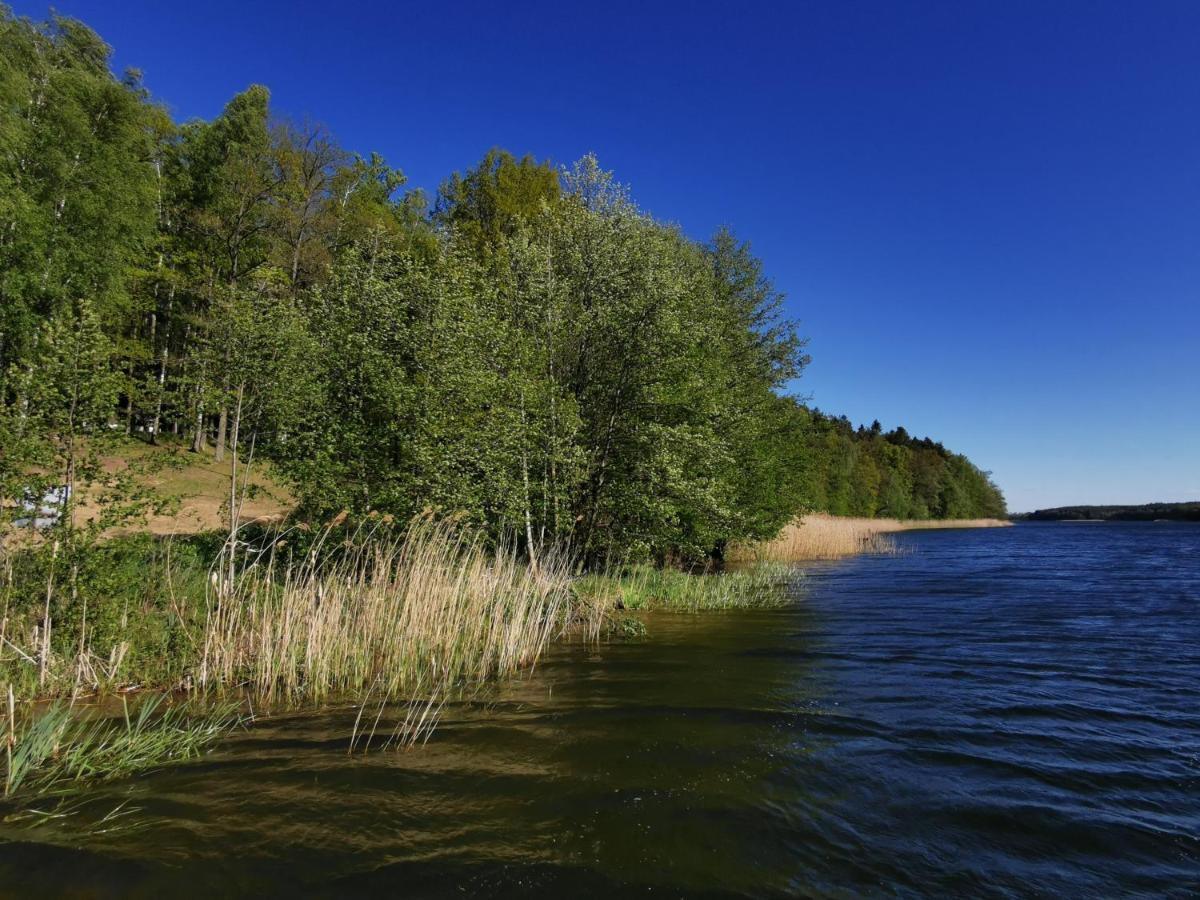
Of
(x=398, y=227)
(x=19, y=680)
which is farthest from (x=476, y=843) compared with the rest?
(x=398, y=227)

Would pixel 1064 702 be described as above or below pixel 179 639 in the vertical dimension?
below

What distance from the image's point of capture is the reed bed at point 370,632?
23.3 feet

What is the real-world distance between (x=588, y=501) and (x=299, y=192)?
84.4 ft

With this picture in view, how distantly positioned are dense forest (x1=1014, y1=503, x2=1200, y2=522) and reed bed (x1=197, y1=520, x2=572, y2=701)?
456ft

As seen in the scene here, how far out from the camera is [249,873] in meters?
3.71

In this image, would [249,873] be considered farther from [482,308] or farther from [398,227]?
[398,227]

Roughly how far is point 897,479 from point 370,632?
98.3 meters

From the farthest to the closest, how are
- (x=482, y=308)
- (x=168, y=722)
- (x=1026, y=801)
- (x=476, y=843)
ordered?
1. (x=482, y=308)
2. (x=168, y=722)
3. (x=1026, y=801)
4. (x=476, y=843)

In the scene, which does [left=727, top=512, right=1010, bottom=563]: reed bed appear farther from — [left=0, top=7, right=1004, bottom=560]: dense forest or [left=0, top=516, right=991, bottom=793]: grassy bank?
[left=0, top=516, right=991, bottom=793]: grassy bank

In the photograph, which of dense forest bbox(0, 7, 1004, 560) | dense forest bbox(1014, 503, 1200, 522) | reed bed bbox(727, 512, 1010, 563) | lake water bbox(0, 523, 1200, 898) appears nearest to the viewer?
lake water bbox(0, 523, 1200, 898)

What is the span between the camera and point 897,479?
93.8 meters

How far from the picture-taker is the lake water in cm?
377

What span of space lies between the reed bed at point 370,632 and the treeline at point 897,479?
185 ft

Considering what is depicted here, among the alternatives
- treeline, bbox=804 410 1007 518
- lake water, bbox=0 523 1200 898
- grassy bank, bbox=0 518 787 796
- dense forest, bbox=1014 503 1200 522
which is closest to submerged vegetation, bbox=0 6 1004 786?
grassy bank, bbox=0 518 787 796
